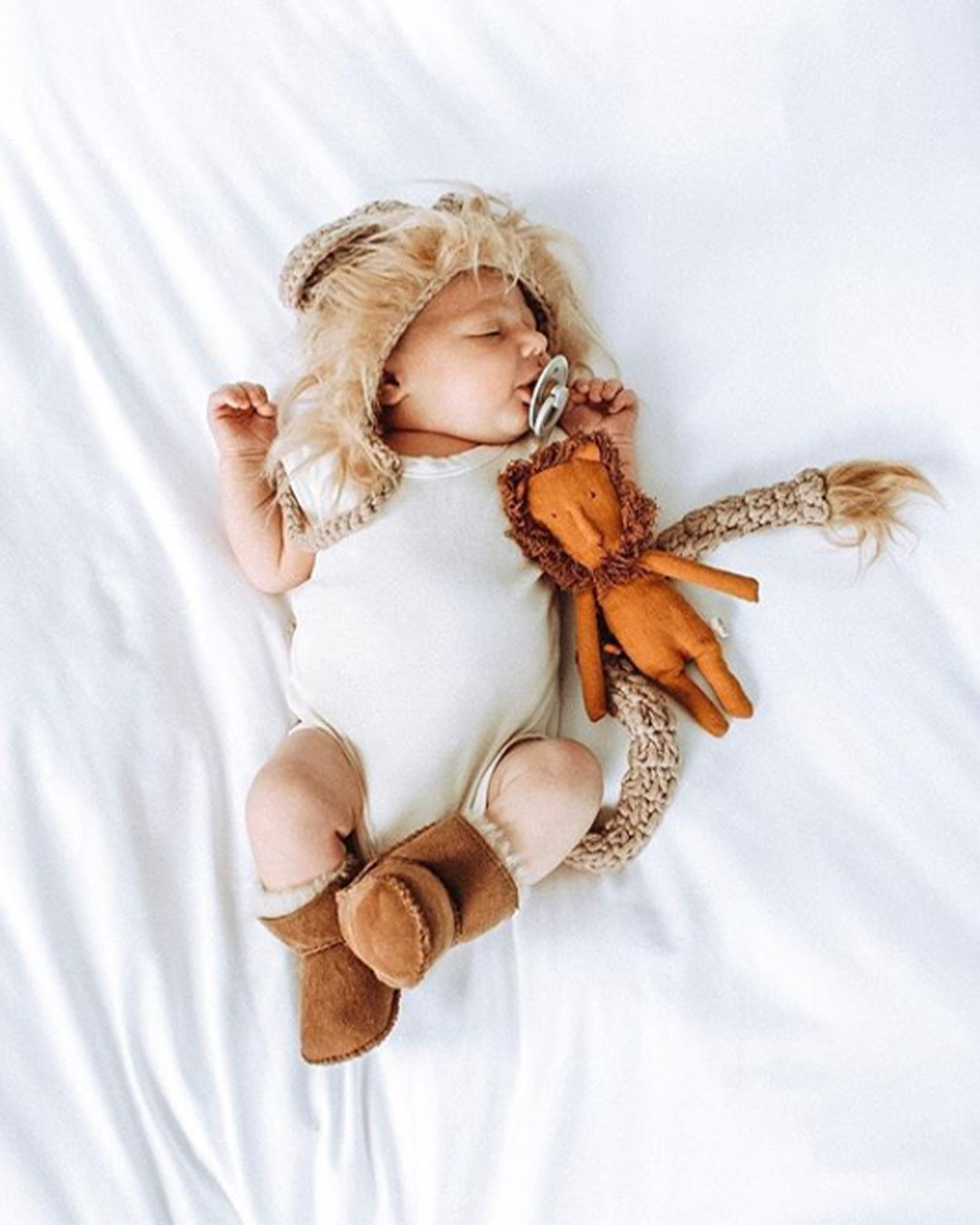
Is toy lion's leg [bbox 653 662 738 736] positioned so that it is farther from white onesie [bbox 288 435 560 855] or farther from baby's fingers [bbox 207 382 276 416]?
baby's fingers [bbox 207 382 276 416]

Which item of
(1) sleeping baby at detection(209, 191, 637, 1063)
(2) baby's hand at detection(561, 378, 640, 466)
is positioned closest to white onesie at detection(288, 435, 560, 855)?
(1) sleeping baby at detection(209, 191, 637, 1063)

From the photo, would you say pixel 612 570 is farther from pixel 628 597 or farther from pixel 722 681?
pixel 722 681

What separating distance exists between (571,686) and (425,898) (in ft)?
1.02

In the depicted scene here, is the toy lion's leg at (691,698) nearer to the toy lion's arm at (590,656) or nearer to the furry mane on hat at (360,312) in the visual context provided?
the toy lion's arm at (590,656)

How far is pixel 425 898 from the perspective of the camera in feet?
3.03

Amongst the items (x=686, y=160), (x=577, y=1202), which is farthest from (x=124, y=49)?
(x=577, y=1202)

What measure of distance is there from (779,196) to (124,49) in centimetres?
70

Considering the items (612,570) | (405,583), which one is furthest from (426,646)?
(612,570)

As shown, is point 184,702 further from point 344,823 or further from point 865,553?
point 865,553

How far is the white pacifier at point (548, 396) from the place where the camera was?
45.6 inches

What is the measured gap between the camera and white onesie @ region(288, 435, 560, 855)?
106 centimetres

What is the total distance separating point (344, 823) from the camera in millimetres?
1029

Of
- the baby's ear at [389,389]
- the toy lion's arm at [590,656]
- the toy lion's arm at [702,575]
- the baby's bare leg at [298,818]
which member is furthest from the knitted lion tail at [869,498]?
the baby's bare leg at [298,818]

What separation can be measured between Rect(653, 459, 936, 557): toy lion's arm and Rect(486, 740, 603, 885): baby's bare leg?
0.25 m
